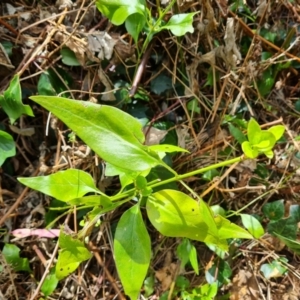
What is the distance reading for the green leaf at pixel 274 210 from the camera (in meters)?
1.07

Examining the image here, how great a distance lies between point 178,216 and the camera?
2.60 feet

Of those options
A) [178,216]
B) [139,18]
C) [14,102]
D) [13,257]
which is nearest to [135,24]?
[139,18]

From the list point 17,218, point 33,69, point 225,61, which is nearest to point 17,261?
point 17,218

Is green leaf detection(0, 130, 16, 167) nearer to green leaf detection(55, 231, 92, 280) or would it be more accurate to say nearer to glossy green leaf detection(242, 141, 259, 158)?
green leaf detection(55, 231, 92, 280)

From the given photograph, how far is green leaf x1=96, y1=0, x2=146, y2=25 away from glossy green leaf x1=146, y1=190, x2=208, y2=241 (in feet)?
1.29

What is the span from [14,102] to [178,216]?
18.1 inches

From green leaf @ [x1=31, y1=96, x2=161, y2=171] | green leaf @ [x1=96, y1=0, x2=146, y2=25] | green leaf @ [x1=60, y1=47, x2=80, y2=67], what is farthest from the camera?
green leaf @ [x1=60, y1=47, x2=80, y2=67]

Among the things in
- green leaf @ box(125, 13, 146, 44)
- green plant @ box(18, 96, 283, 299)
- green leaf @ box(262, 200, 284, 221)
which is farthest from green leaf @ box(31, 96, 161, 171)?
green leaf @ box(262, 200, 284, 221)

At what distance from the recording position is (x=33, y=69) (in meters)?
1.07

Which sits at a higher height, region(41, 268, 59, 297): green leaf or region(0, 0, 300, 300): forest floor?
region(0, 0, 300, 300): forest floor

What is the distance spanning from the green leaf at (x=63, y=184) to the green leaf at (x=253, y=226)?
1.27ft

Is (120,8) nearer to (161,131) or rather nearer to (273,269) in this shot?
(161,131)

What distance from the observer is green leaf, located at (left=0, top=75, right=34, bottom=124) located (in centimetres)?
99

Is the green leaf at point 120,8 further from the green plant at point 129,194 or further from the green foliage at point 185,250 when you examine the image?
the green foliage at point 185,250
